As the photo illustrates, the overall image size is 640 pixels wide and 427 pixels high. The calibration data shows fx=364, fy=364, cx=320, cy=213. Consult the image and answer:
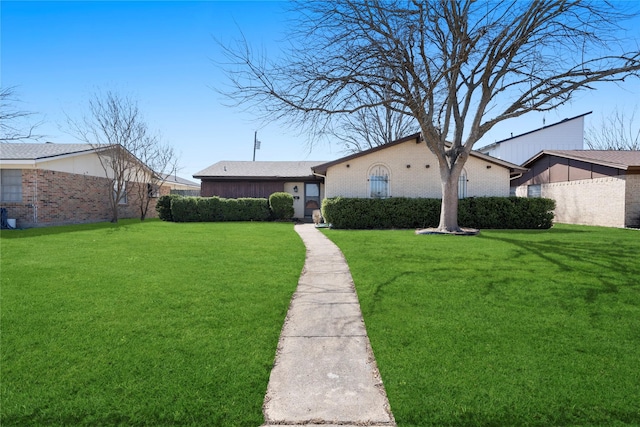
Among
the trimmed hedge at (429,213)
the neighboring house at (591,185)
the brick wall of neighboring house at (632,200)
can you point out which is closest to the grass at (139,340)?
the trimmed hedge at (429,213)

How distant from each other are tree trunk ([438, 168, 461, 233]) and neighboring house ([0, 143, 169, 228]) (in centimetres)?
1792

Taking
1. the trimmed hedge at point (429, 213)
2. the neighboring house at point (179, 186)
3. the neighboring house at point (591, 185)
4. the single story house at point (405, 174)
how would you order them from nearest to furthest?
the trimmed hedge at point (429, 213), the neighboring house at point (591, 185), the single story house at point (405, 174), the neighboring house at point (179, 186)

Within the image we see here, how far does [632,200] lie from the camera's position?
1752 cm

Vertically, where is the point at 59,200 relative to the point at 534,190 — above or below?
below

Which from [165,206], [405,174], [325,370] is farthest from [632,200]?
[165,206]

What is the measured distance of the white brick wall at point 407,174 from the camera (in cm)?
1894

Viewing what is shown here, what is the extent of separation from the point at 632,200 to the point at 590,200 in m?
2.40

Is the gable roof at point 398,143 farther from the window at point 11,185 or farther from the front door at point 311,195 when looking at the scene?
the window at point 11,185

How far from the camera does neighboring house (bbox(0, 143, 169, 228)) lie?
1684cm

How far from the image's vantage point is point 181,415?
277cm

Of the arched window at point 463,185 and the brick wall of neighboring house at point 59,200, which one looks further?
the arched window at point 463,185

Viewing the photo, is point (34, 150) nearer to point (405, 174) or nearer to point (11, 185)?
point (11, 185)

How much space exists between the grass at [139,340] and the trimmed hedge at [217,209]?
549 inches

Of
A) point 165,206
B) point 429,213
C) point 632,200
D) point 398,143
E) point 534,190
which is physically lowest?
point 429,213
